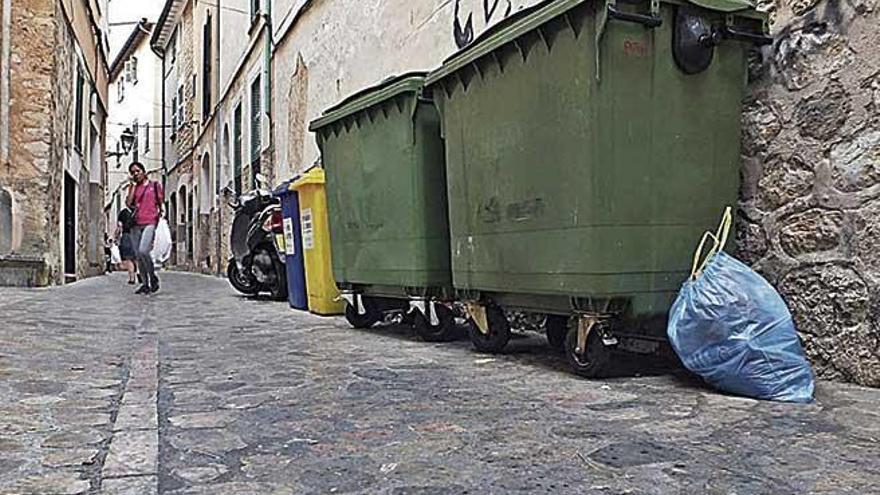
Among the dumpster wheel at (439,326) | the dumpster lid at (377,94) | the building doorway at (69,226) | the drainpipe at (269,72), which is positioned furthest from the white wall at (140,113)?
the dumpster wheel at (439,326)

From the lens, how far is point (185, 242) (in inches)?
944

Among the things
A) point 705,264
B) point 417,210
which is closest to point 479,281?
point 417,210

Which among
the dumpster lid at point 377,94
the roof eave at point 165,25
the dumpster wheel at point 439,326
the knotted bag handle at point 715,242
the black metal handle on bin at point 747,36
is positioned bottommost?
the dumpster wheel at point 439,326

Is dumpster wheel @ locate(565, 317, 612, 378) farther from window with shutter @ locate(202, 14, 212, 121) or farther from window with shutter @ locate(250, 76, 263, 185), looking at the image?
window with shutter @ locate(202, 14, 212, 121)

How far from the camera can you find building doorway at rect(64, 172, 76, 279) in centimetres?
1238

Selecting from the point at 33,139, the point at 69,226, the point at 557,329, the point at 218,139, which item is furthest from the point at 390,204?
the point at 218,139

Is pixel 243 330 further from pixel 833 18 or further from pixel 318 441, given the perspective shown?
pixel 833 18

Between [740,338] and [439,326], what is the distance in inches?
83.3

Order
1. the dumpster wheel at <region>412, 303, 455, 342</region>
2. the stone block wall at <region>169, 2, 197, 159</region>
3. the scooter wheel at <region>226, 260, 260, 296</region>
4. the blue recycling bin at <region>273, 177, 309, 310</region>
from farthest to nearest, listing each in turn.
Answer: the stone block wall at <region>169, 2, 197, 159</region>
the scooter wheel at <region>226, 260, 260, 296</region>
the blue recycling bin at <region>273, 177, 309, 310</region>
the dumpster wheel at <region>412, 303, 455, 342</region>

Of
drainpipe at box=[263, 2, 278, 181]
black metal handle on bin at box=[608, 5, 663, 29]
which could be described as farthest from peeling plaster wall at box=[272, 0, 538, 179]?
black metal handle on bin at box=[608, 5, 663, 29]

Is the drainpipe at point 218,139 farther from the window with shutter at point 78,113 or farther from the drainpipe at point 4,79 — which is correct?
the drainpipe at point 4,79

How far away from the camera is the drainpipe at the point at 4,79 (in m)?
9.89

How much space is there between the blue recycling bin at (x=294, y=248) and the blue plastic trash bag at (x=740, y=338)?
4.15m

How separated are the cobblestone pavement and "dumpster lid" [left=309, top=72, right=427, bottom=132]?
1.36 m
